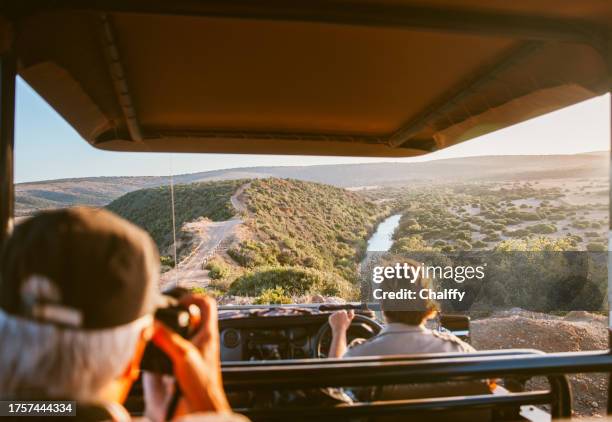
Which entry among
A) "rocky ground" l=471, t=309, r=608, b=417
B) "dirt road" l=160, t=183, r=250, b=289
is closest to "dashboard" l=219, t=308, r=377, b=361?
"rocky ground" l=471, t=309, r=608, b=417

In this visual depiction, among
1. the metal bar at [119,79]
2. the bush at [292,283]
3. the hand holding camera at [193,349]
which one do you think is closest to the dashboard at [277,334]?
the metal bar at [119,79]

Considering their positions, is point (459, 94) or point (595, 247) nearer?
point (459, 94)

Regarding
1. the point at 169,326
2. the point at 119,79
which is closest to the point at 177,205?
the point at 119,79

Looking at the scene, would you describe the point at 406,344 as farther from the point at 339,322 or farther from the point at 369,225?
the point at 369,225

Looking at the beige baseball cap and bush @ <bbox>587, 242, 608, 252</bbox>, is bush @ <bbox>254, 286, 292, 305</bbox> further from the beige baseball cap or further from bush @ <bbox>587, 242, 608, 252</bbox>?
the beige baseball cap

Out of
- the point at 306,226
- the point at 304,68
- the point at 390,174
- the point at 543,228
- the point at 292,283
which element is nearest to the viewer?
the point at 304,68
